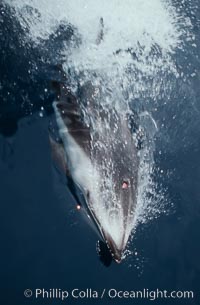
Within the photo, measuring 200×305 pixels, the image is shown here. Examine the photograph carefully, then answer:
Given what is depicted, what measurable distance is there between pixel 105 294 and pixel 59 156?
409 cm

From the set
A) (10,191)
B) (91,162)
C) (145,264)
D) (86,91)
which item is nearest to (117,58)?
(86,91)

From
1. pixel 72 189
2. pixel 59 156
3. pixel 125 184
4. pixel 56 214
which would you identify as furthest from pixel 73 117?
pixel 56 214

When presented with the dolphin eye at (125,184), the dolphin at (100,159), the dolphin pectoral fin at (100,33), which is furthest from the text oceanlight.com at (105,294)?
the dolphin pectoral fin at (100,33)

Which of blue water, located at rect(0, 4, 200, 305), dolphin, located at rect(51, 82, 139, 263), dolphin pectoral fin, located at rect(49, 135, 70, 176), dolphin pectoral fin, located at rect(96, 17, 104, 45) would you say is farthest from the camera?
dolphin pectoral fin, located at rect(96, 17, 104, 45)

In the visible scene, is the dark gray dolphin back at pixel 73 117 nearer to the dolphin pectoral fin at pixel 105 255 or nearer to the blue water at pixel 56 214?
the blue water at pixel 56 214

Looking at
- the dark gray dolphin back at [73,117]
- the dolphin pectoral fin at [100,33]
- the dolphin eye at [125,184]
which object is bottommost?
the dolphin eye at [125,184]

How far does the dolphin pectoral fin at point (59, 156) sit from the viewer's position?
15078 mm

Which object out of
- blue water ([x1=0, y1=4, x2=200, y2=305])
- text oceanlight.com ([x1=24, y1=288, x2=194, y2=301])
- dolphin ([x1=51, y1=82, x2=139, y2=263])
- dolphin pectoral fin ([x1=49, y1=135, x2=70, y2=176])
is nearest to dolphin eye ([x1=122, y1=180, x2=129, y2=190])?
dolphin ([x1=51, y1=82, x2=139, y2=263])

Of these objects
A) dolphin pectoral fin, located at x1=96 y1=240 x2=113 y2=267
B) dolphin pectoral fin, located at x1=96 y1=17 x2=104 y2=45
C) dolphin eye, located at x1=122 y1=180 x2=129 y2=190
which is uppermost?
dolphin pectoral fin, located at x1=96 y1=17 x2=104 y2=45

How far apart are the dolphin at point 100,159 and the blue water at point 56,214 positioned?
0.48m

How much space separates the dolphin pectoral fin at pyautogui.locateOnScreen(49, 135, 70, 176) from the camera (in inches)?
594

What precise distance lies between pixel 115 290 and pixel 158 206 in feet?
8.91

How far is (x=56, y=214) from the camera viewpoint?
14.6 meters

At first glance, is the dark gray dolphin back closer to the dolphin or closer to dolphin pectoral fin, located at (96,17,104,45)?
the dolphin
